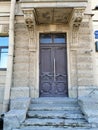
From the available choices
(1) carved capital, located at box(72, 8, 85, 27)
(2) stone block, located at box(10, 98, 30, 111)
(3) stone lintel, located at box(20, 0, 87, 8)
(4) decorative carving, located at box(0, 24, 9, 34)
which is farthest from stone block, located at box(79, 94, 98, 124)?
(4) decorative carving, located at box(0, 24, 9, 34)

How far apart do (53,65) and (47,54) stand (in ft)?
1.80

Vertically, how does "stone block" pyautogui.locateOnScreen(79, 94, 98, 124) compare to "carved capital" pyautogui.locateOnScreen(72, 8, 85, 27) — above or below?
below

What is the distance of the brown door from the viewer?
8.54 m

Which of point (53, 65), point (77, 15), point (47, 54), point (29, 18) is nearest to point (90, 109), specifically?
point (53, 65)

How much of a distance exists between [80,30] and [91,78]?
6.77ft

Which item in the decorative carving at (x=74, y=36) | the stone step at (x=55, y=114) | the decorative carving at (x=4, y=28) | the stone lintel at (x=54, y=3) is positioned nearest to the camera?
the stone step at (x=55, y=114)

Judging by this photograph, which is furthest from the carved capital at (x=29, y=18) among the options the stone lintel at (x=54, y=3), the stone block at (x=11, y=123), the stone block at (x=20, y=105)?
the stone block at (x=11, y=123)

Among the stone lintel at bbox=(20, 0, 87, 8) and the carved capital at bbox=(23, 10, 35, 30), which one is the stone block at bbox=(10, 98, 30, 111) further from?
the stone lintel at bbox=(20, 0, 87, 8)

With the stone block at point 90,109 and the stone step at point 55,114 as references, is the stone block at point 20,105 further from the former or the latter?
the stone block at point 90,109

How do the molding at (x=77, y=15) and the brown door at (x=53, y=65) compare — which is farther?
the brown door at (x=53, y=65)

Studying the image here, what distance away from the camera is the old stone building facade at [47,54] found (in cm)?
805

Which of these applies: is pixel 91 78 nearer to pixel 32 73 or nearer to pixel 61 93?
pixel 61 93

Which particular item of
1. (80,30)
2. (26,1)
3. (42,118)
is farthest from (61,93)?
(26,1)

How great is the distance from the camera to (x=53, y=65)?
8.71m
